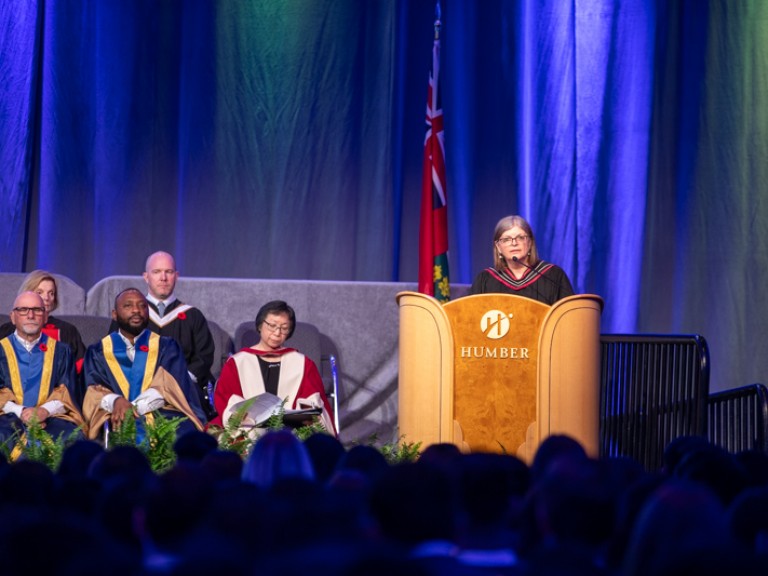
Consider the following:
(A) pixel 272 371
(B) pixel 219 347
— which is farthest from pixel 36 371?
(B) pixel 219 347

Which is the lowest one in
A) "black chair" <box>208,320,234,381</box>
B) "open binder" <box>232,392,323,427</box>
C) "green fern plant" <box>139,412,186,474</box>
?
"open binder" <box>232,392,323,427</box>

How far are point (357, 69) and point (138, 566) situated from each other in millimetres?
7310

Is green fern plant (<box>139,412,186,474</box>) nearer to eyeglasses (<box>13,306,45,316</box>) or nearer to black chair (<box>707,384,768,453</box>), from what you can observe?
black chair (<box>707,384,768,453</box>)

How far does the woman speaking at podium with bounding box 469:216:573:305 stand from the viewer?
5.20 metres

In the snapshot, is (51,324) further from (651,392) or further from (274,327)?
(651,392)

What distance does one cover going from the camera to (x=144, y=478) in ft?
1.89

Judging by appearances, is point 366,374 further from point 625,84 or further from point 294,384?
point 625,84

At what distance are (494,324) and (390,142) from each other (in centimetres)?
376

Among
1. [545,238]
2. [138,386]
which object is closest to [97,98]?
[138,386]

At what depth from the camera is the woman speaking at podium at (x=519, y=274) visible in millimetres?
5203

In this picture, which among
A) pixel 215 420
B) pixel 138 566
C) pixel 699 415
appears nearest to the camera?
pixel 138 566

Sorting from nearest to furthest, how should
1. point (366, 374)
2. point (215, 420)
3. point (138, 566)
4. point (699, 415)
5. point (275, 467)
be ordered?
point (138, 566) → point (275, 467) → point (699, 415) → point (215, 420) → point (366, 374)

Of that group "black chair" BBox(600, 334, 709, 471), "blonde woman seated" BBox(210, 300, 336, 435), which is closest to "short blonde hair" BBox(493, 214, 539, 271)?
"black chair" BBox(600, 334, 709, 471)

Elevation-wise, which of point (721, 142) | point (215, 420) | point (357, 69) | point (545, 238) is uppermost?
point (357, 69)
